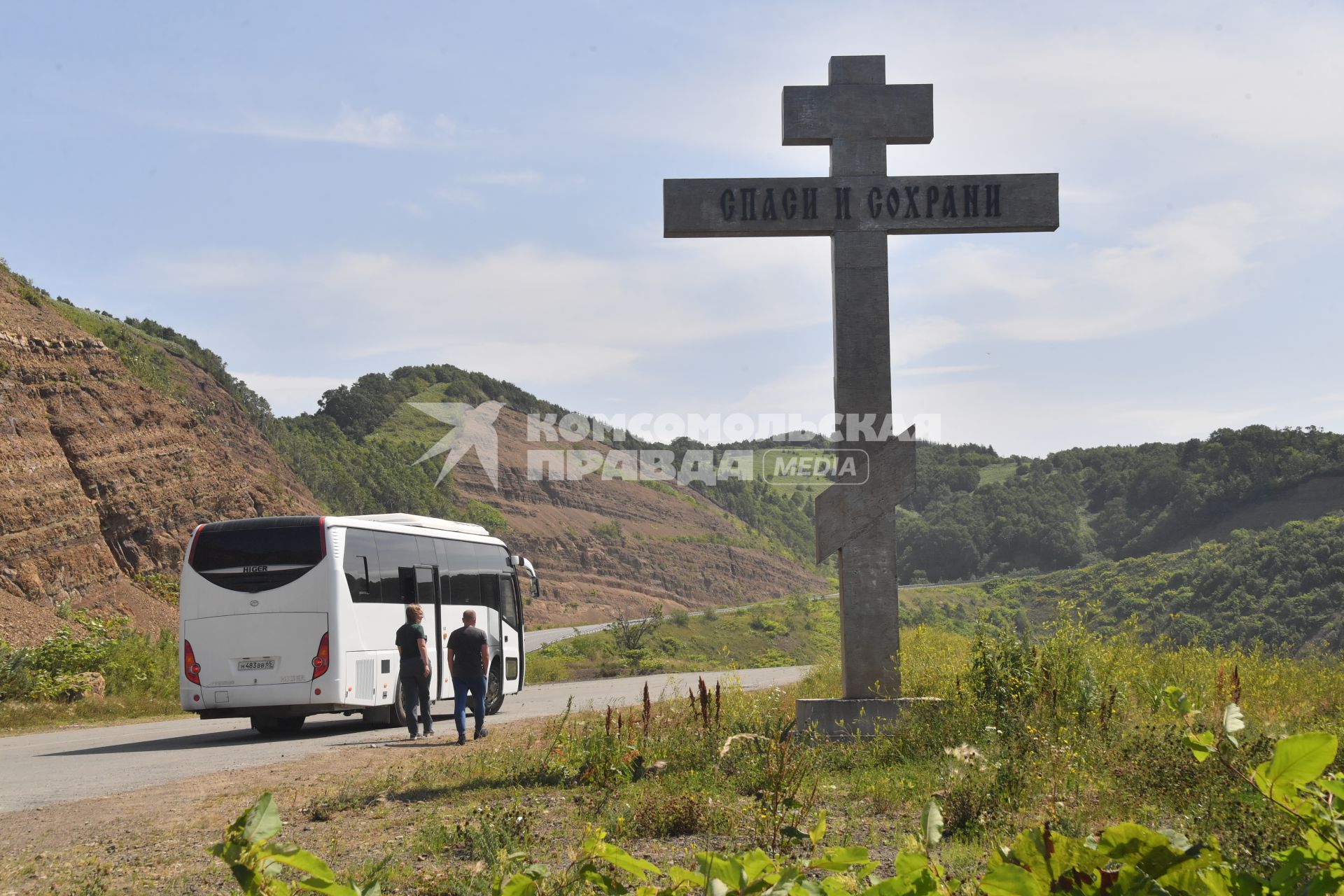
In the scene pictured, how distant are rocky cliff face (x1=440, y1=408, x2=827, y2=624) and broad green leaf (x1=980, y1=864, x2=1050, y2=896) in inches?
2520

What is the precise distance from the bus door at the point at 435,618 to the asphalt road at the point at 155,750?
0.87 meters

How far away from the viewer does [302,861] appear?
Answer: 1.43 meters

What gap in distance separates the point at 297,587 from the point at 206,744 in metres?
2.51

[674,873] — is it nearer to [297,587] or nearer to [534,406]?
[297,587]

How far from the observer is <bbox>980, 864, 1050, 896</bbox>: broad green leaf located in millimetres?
1389

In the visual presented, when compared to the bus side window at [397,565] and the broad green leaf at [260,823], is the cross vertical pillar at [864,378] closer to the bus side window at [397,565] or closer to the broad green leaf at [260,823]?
the bus side window at [397,565]

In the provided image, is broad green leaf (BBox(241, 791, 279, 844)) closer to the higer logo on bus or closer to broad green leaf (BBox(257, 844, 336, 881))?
broad green leaf (BBox(257, 844, 336, 881))

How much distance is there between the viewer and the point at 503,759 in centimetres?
1059

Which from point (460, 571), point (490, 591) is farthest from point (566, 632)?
point (460, 571)

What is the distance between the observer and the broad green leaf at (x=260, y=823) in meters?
1.47

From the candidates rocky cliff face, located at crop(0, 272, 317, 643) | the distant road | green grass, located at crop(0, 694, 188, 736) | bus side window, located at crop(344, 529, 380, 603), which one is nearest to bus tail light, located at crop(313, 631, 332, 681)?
bus side window, located at crop(344, 529, 380, 603)

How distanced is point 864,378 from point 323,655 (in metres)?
9.38

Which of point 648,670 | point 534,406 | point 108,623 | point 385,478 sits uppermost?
point 534,406

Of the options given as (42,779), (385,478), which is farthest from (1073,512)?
(42,779)
